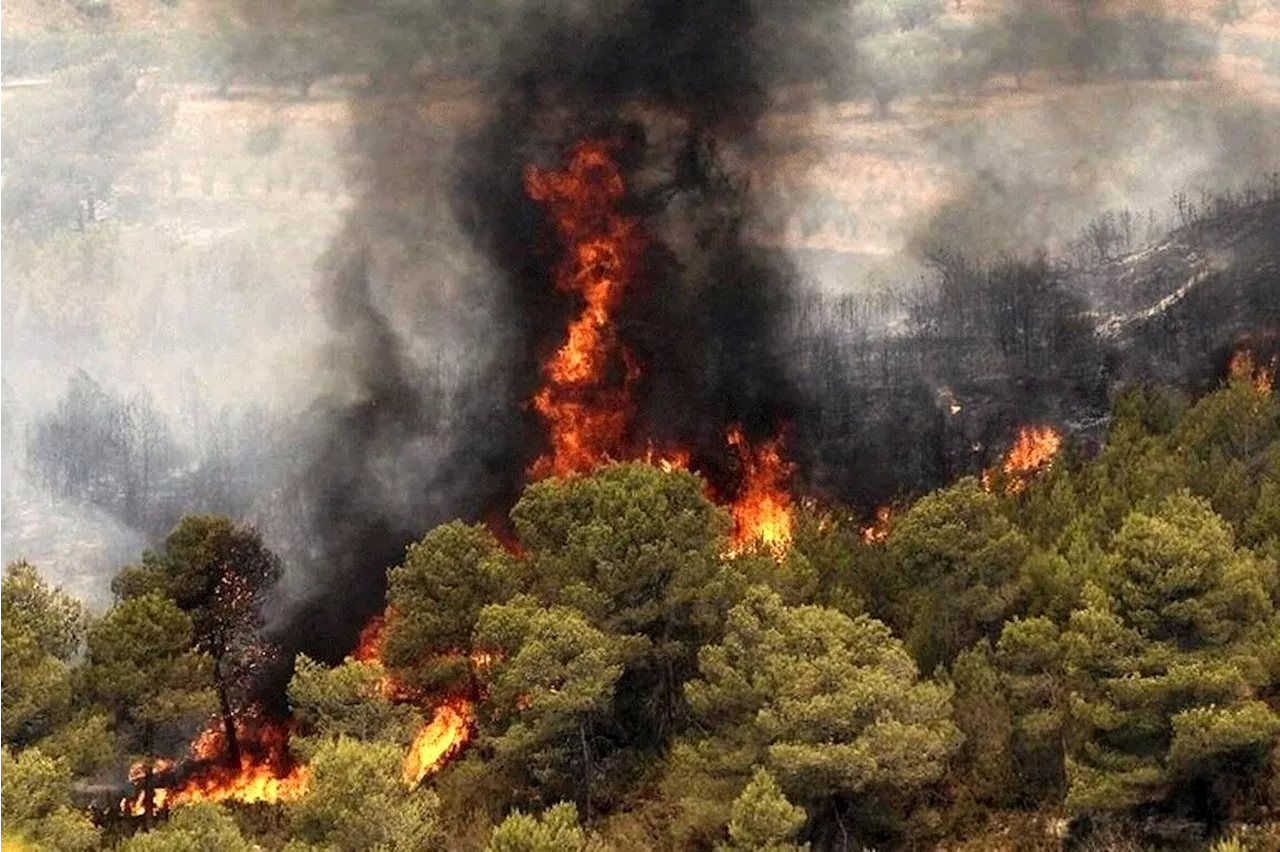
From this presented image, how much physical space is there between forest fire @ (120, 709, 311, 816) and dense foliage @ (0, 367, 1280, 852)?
701cm

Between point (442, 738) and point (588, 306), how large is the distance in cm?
2724

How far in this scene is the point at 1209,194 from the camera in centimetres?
6619

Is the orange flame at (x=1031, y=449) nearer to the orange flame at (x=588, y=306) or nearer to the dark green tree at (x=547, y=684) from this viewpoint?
the orange flame at (x=588, y=306)

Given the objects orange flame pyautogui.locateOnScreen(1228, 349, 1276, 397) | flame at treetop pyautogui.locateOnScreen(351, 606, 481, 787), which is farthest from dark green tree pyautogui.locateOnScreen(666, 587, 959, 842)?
orange flame pyautogui.locateOnScreen(1228, 349, 1276, 397)

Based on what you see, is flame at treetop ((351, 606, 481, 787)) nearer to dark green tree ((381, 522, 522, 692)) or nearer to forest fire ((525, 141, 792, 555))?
dark green tree ((381, 522, 522, 692))

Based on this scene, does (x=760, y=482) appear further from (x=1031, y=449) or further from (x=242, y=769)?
(x=242, y=769)

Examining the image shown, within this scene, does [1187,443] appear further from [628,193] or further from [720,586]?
[628,193]

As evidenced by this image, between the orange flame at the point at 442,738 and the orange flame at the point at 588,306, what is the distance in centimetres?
2001

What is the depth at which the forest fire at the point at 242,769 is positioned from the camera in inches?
1935

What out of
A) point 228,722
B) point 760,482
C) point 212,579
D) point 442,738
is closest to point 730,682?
point 212,579

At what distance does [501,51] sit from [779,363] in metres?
22.6

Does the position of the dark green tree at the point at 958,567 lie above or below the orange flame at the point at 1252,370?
above

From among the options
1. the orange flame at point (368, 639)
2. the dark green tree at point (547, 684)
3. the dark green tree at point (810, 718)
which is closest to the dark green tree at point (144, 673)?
the dark green tree at point (547, 684)

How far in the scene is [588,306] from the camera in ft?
224
